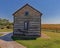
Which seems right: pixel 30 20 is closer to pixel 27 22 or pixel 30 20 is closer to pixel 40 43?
pixel 27 22

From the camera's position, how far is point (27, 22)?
34.7m

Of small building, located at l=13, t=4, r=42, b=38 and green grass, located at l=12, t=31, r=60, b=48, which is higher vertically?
small building, located at l=13, t=4, r=42, b=38

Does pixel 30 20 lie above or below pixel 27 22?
above

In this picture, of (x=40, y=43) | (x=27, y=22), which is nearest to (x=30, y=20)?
(x=27, y=22)

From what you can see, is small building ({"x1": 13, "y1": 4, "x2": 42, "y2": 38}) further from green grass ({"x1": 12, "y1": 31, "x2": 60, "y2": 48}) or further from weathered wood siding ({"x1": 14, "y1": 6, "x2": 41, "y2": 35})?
green grass ({"x1": 12, "y1": 31, "x2": 60, "y2": 48})

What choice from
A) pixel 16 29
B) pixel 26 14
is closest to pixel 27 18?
pixel 26 14

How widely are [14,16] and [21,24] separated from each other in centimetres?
208

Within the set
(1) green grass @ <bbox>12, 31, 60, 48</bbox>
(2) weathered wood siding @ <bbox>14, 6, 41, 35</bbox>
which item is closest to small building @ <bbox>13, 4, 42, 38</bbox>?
(2) weathered wood siding @ <bbox>14, 6, 41, 35</bbox>

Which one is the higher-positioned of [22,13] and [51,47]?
[22,13]

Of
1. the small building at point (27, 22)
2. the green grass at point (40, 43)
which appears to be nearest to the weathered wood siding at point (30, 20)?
the small building at point (27, 22)

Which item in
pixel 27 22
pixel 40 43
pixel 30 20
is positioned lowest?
pixel 40 43

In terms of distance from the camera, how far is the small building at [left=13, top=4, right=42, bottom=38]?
3472cm

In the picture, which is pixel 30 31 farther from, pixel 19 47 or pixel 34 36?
pixel 19 47

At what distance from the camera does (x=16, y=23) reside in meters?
34.8
